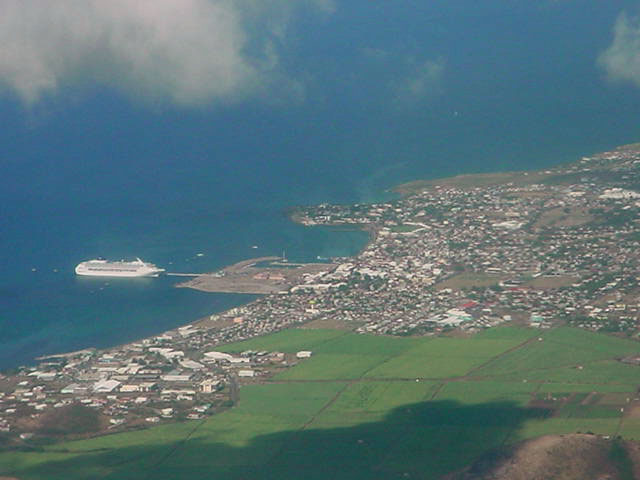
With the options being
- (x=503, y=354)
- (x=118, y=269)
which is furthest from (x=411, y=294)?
(x=118, y=269)

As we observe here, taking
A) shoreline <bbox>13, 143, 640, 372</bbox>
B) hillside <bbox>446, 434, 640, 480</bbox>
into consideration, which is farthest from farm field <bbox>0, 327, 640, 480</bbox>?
shoreline <bbox>13, 143, 640, 372</bbox>

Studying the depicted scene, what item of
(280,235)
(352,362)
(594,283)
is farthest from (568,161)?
(352,362)

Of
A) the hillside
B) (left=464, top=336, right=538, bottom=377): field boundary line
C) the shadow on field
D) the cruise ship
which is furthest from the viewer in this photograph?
the cruise ship

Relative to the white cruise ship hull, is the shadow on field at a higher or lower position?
lower

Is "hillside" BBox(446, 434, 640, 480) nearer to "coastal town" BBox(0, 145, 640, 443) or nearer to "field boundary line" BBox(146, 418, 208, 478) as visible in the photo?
"field boundary line" BBox(146, 418, 208, 478)

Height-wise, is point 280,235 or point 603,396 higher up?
point 280,235

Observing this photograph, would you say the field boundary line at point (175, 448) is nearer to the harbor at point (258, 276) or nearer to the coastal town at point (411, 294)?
the coastal town at point (411, 294)

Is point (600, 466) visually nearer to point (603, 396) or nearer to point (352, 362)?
point (603, 396)

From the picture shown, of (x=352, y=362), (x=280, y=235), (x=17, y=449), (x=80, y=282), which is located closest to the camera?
(x=17, y=449)
